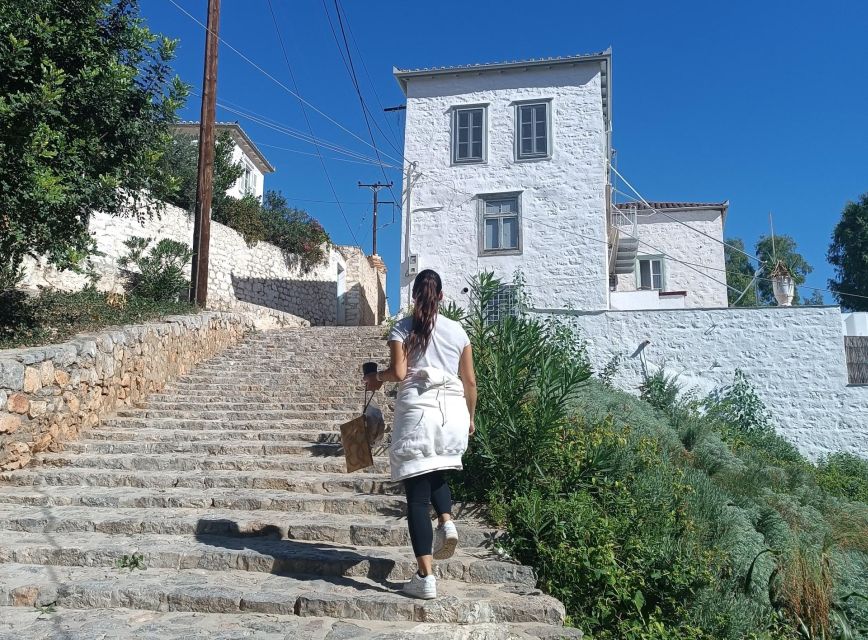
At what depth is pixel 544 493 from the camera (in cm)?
479

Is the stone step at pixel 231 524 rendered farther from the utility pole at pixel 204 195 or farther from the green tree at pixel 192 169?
the green tree at pixel 192 169

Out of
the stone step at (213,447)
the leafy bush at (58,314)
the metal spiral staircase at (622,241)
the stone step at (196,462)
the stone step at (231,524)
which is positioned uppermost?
the metal spiral staircase at (622,241)

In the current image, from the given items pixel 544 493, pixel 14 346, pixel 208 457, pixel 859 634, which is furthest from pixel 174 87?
pixel 859 634

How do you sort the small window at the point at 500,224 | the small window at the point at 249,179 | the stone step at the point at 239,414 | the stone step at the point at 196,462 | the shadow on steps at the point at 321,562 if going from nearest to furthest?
the shadow on steps at the point at 321,562 → the stone step at the point at 196,462 → the stone step at the point at 239,414 → the small window at the point at 500,224 → the small window at the point at 249,179

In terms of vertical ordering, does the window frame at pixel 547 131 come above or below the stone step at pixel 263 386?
above

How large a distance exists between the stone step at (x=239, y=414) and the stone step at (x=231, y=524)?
8.91ft

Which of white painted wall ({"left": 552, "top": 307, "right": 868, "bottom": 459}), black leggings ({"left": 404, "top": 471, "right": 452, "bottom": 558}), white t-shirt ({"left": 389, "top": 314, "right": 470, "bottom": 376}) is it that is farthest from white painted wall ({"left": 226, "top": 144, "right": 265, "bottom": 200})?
black leggings ({"left": 404, "top": 471, "right": 452, "bottom": 558})

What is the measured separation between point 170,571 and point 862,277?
1397 inches

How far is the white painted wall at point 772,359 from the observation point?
12.3 meters

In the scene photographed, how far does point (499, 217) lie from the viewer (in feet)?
51.9

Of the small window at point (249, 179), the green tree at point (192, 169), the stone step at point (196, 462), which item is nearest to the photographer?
the stone step at point (196, 462)

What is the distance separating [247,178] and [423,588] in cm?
2720

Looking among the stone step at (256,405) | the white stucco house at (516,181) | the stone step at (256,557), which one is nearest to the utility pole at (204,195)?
the stone step at (256,405)

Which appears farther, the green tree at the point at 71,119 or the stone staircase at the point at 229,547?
the green tree at the point at 71,119
